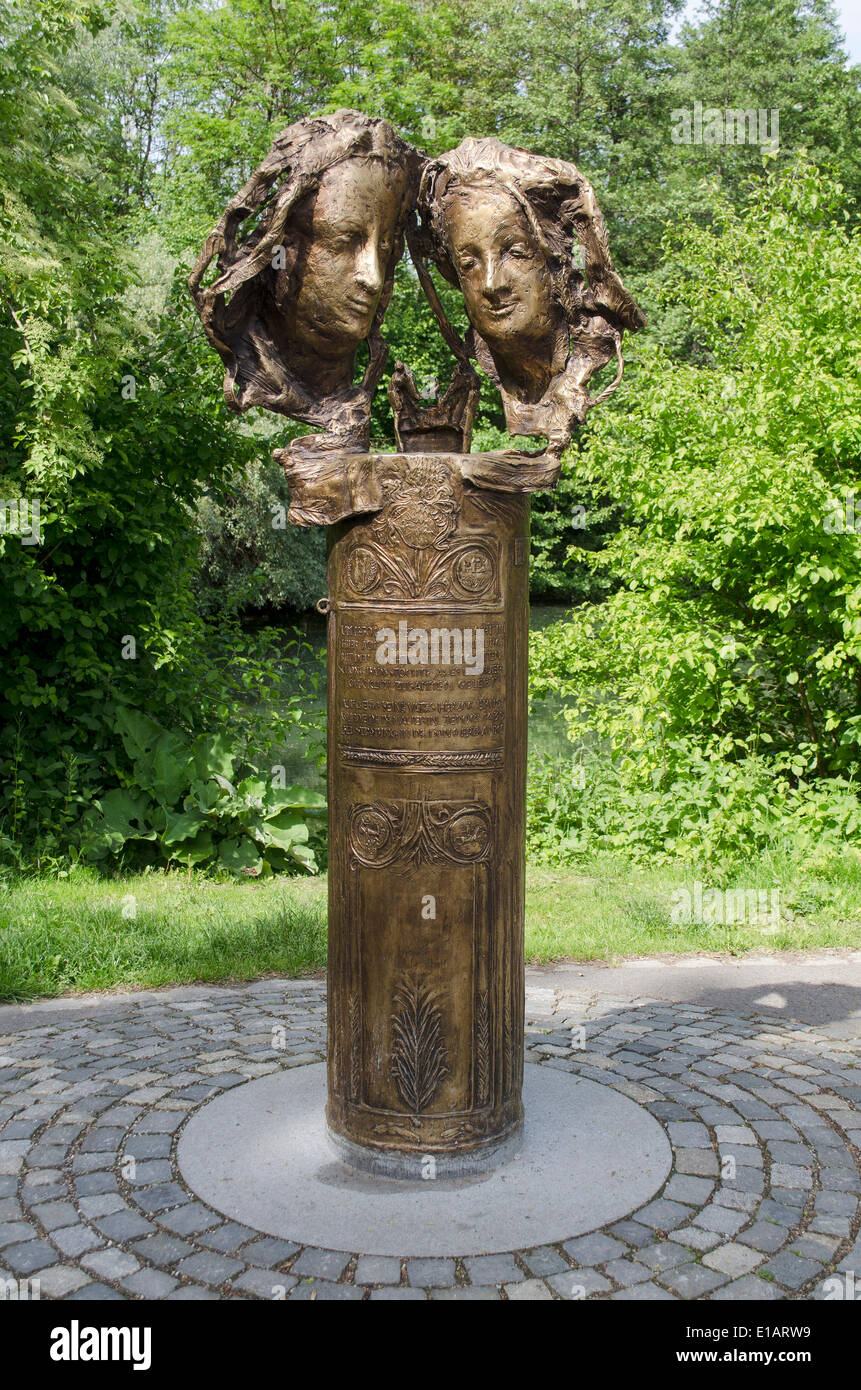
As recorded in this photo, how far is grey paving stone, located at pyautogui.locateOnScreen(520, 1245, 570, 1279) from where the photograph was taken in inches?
127

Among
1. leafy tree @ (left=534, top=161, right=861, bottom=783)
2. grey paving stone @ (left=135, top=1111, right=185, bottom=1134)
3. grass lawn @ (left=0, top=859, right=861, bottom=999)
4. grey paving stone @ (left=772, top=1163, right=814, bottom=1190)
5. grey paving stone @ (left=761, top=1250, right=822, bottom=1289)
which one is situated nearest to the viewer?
grey paving stone @ (left=761, top=1250, right=822, bottom=1289)

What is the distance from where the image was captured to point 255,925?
665 cm

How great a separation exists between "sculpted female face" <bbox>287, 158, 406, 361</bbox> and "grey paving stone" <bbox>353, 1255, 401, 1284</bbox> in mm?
2946

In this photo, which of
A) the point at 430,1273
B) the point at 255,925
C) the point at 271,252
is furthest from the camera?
the point at 255,925

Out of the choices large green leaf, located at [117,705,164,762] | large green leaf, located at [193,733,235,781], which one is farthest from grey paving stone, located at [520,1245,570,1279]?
large green leaf, located at [117,705,164,762]

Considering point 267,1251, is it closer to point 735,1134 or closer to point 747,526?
point 735,1134

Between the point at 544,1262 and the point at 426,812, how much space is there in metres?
1.35

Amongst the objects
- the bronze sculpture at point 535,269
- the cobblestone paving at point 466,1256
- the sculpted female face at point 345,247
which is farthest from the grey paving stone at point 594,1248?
the sculpted female face at point 345,247

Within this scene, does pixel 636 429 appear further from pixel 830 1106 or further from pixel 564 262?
pixel 830 1106

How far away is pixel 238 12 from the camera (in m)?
24.7

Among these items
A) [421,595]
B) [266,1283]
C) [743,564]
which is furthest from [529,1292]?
[743,564]

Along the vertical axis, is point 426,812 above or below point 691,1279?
above

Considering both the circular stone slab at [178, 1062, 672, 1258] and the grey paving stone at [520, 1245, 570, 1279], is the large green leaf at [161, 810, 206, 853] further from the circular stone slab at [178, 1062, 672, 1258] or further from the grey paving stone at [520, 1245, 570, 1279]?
the grey paving stone at [520, 1245, 570, 1279]

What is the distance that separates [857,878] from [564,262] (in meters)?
4.86
